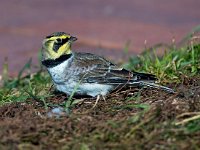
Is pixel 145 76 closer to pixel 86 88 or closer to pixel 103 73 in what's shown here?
pixel 103 73

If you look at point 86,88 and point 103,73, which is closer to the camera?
point 86,88

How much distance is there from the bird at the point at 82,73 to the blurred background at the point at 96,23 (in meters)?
3.53

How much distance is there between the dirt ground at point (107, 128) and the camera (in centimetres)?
607

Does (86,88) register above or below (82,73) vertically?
below

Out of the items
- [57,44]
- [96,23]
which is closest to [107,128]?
[57,44]

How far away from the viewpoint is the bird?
26.3 feet

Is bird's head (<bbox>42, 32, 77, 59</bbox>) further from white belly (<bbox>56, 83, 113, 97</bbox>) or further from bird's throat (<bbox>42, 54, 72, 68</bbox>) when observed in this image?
white belly (<bbox>56, 83, 113, 97</bbox>)

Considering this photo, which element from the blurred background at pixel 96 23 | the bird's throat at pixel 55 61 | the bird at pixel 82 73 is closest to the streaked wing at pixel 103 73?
the bird at pixel 82 73

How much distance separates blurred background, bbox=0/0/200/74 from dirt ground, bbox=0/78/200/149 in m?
4.69

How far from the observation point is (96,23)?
543 inches

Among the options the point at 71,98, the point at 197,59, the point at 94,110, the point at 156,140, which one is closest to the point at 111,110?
the point at 94,110

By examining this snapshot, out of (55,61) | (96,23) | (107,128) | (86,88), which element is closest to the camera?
(107,128)

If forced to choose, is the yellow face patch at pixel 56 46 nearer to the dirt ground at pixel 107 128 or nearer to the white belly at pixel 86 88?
the white belly at pixel 86 88

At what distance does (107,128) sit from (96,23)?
7.58 meters
